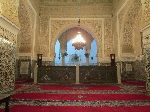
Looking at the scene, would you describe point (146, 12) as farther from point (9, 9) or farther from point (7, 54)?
point (7, 54)

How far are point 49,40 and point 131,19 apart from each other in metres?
3.75

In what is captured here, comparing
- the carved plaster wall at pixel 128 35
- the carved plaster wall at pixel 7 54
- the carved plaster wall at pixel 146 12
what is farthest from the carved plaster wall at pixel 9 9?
the carved plaster wall at pixel 128 35

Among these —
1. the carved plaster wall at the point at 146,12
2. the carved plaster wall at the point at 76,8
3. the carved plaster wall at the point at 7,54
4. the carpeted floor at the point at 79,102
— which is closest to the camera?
the carpeted floor at the point at 79,102

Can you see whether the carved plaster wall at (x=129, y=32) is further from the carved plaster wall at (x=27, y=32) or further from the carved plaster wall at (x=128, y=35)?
the carved plaster wall at (x=27, y=32)

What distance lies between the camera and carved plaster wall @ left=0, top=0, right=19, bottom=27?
3900mm

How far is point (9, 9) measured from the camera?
14.0 ft

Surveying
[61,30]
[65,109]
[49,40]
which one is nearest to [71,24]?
[61,30]

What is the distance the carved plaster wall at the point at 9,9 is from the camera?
3900mm

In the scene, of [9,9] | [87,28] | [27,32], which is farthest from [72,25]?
[9,9]

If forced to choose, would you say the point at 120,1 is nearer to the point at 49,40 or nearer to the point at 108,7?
the point at 108,7

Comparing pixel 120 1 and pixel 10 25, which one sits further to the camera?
pixel 120 1

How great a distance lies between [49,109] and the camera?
2.41 meters

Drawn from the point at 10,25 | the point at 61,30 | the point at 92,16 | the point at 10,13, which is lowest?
the point at 10,25

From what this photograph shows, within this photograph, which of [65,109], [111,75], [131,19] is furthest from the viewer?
[131,19]
